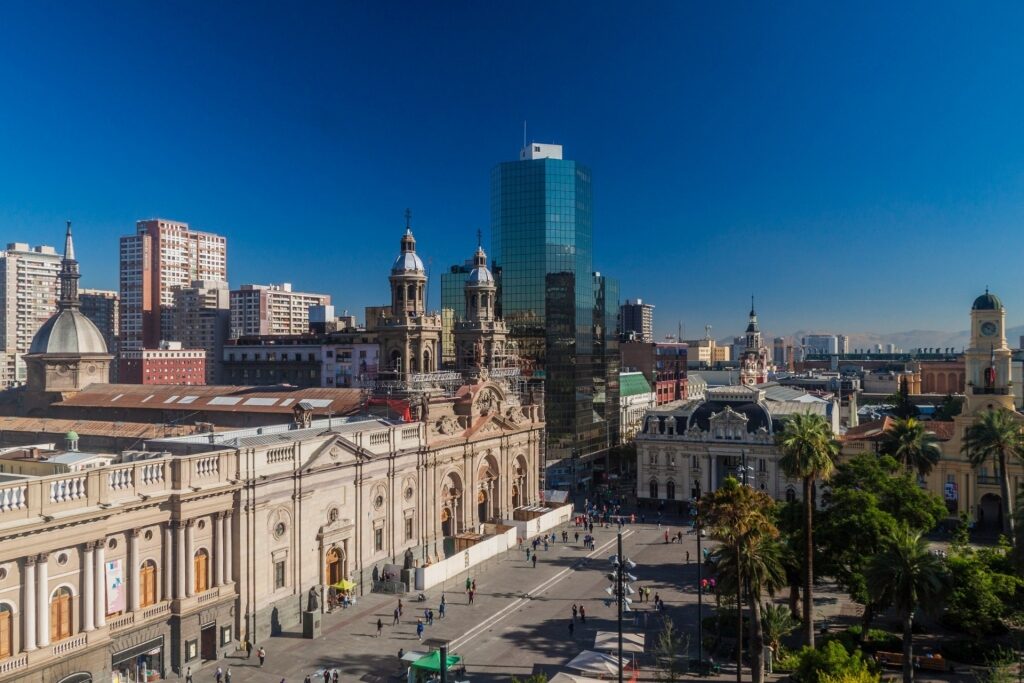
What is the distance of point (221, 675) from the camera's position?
128ft

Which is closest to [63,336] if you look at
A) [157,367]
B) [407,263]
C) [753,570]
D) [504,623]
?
[407,263]

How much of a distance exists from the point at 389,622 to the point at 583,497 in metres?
48.3

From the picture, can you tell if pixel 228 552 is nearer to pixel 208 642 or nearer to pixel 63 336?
pixel 208 642

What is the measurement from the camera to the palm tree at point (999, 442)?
6228cm

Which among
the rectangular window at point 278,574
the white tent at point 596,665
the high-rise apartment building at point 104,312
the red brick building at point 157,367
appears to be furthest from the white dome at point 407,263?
the high-rise apartment building at point 104,312

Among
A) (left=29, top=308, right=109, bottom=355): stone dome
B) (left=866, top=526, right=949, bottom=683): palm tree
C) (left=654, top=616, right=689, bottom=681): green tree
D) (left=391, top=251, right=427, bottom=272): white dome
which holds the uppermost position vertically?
(left=391, top=251, right=427, bottom=272): white dome

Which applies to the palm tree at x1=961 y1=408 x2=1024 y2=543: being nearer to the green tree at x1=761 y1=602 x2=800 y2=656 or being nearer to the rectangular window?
the green tree at x1=761 y1=602 x2=800 y2=656

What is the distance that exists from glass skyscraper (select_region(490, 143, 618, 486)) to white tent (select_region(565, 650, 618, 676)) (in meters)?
58.3

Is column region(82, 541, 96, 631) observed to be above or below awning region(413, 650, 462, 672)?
above

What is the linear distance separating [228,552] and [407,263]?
35.3 m

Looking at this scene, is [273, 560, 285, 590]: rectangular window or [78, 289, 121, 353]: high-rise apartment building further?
[78, 289, 121, 353]: high-rise apartment building

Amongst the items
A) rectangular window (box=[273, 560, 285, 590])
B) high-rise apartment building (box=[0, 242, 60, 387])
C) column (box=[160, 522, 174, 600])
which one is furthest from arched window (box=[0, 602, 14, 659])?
high-rise apartment building (box=[0, 242, 60, 387])

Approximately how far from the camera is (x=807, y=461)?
4044 cm

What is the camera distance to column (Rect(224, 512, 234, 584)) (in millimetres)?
43375
